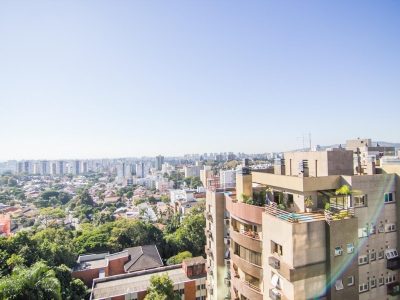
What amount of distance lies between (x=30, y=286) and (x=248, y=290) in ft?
51.1

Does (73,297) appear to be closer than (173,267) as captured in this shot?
Yes

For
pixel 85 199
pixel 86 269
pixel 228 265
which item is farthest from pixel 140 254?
pixel 85 199

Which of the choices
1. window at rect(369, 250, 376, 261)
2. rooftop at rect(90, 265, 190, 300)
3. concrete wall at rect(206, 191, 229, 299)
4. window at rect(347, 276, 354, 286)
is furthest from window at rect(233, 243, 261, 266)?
rooftop at rect(90, 265, 190, 300)

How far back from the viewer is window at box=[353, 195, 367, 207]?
38.4 feet

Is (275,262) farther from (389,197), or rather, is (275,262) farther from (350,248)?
(389,197)

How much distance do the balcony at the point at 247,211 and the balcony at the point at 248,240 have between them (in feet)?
2.69

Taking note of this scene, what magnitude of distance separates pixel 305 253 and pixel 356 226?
101 inches

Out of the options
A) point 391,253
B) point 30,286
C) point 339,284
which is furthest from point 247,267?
point 30,286

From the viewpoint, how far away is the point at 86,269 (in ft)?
116

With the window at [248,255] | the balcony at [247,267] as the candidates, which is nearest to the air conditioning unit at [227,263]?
the balcony at [247,267]

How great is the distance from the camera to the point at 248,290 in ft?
44.4

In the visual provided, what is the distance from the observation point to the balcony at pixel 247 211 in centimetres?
1288

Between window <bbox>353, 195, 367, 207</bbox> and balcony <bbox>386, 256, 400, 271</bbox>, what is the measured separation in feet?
9.42

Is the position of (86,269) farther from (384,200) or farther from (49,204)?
(49,204)
